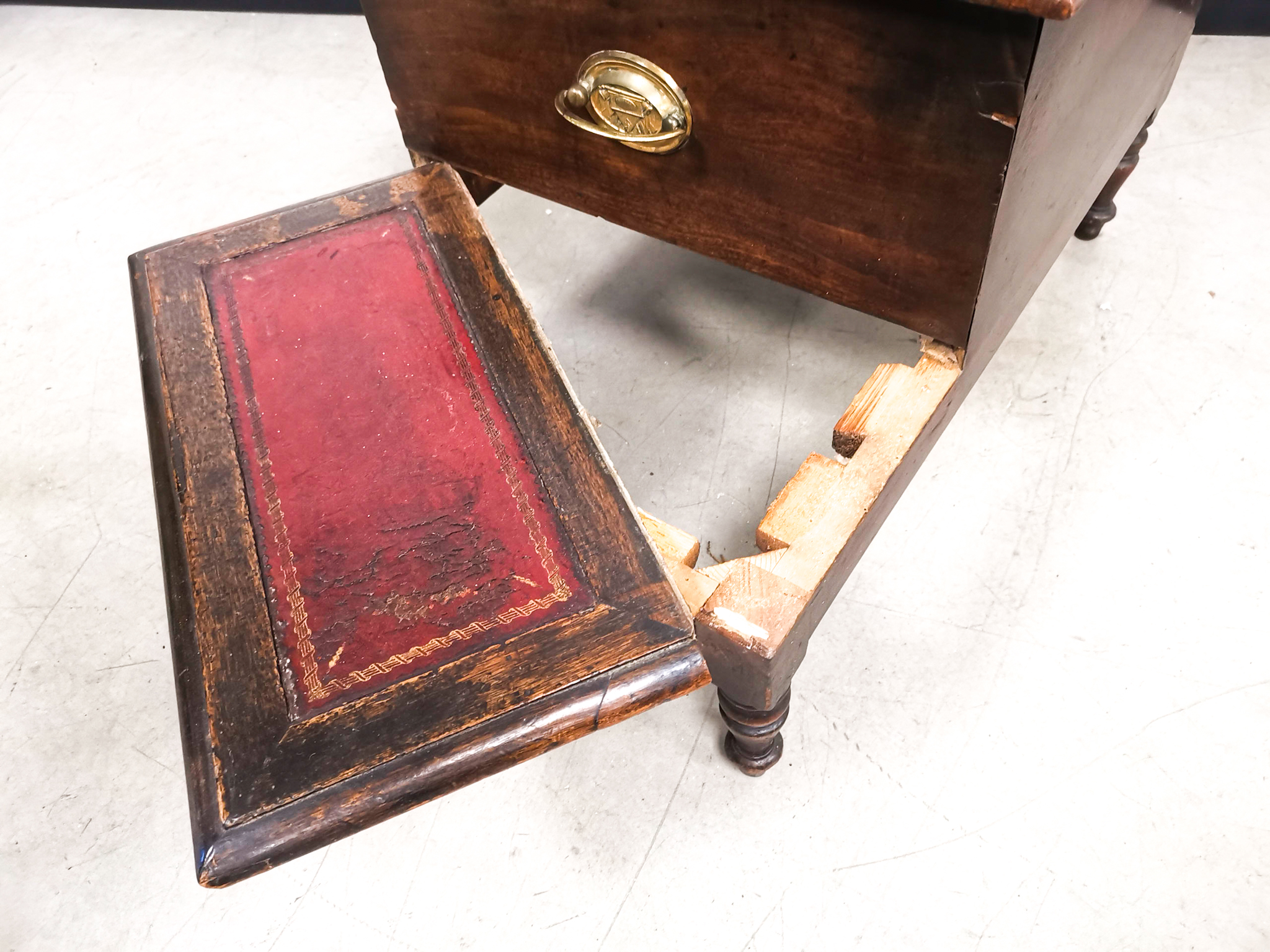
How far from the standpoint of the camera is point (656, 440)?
4.09 ft

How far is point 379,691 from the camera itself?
64 cm

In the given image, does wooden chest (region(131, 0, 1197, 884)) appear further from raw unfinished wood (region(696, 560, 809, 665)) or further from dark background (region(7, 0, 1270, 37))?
dark background (region(7, 0, 1270, 37))

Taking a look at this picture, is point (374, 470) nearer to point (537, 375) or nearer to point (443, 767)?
point (537, 375)

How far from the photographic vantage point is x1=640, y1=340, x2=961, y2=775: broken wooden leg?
687 millimetres

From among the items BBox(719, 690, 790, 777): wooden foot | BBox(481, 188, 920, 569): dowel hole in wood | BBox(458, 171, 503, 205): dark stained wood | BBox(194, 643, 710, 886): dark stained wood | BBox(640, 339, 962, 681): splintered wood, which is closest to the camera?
BBox(194, 643, 710, 886): dark stained wood

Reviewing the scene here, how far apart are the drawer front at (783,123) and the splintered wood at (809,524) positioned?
52 millimetres

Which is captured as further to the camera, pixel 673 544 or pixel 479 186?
pixel 479 186

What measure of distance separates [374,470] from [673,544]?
0.25 meters

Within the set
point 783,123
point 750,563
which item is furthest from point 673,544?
point 783,123

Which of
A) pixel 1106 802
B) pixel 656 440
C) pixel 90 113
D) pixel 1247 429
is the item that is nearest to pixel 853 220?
pixel 656 440

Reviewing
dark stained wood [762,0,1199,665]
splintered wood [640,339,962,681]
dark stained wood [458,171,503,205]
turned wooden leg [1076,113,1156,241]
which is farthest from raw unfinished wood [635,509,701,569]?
turned wooden leg [1076,113,1156,241]

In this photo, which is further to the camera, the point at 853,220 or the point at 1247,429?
the point at 1247,429

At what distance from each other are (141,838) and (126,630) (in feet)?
0.88

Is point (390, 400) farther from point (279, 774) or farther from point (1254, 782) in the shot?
point (1254, 782)
